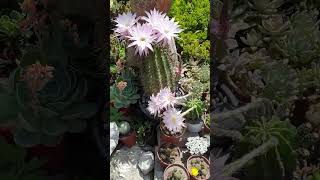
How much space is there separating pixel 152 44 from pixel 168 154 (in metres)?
0.47

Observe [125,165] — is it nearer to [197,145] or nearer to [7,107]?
[197,145]

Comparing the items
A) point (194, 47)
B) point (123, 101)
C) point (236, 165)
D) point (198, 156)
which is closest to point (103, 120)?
point (123, 101)

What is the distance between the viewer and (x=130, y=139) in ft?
6.68

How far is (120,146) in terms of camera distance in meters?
2.06

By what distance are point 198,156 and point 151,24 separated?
582 mm

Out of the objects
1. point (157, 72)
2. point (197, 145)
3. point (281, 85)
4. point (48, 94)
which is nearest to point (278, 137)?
point (281, 85)

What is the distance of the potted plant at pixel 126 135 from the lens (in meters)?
2.03

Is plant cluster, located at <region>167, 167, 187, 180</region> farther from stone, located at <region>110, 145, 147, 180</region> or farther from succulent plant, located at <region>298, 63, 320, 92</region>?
succulent plant, located at <region>298, 63, 320, 92</region>

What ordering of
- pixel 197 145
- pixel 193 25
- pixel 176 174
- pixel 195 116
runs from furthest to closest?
pixel 193 25 → pixel 195 116 → pixel 197 145 → pixel 176 174

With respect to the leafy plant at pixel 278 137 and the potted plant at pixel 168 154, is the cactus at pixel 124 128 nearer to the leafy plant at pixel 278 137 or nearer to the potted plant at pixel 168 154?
the potted plant at pixel 168 154

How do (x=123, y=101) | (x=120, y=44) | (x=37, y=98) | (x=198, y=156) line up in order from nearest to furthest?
(x=37, y=98), (x=198, y=156), (x=123, y=101), (x=120, y=44)

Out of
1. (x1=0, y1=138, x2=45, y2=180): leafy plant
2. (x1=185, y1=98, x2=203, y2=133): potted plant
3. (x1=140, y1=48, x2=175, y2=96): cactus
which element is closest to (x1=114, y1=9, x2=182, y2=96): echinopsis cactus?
(x1=140, y1=48, x2=175, y2=96): cactus

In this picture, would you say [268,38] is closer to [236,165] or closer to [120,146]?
[236,165]

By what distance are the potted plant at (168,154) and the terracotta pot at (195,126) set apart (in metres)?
0.12
